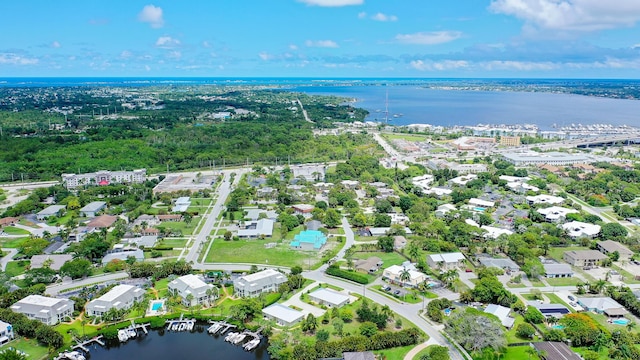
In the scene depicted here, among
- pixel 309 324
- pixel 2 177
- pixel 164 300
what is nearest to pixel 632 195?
pixel 309 324

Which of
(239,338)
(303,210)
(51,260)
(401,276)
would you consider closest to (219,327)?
(239,338)

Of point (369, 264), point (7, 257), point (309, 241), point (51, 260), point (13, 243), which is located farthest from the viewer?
point (13, 243)

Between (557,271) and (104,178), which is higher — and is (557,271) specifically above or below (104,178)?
below

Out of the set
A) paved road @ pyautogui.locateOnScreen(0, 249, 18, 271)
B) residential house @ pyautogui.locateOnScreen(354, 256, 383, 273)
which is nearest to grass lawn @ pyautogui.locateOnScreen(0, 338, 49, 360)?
paved road @ pyautogui.locateOnScreen(0, 249, 18, 271)

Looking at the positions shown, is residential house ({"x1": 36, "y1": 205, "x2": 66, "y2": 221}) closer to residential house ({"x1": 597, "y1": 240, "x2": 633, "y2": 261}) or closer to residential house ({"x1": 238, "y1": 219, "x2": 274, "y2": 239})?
residential house ({"x1": 238, "y1": 219, "x2": 274, "y2": 239})

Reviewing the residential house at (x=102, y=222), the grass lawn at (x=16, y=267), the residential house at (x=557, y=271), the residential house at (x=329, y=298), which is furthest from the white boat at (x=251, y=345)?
the residential house at (x=102, y=222)

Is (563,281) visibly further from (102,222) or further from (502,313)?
(102,222)
